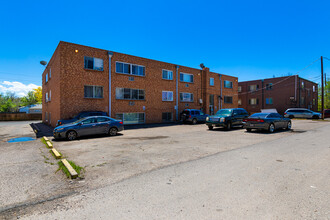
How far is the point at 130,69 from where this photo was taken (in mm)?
21234

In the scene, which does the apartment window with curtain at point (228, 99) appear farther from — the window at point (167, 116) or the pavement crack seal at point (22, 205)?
the pavement crack seal at point (22, 205)

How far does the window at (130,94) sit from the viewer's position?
804 inches

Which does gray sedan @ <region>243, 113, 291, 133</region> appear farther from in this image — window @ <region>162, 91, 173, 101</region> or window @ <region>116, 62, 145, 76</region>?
window @ <region>116, 62, 145, 76</region>

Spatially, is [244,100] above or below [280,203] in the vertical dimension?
above

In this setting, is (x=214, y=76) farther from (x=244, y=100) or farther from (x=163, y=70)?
(x=244, y=100)

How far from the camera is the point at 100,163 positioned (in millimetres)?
6074

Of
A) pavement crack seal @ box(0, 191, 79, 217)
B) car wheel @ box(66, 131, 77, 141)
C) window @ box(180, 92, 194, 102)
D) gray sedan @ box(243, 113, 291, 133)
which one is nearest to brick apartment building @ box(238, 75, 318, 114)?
window @ box(180, 92, 194, 102)

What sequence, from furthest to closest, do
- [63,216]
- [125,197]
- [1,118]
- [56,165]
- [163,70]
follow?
[1,118] → [163,70] → [56,165] → [125,197] → [63,216]

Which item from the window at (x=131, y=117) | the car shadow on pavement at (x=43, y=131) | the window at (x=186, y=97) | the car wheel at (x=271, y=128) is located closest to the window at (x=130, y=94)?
the window at (x=131, y=117)

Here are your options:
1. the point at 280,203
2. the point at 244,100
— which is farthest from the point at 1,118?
the point at 244,100

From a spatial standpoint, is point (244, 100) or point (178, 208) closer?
point (178, 208)

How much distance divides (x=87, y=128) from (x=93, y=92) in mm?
7819

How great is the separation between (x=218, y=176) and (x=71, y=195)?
11.0ft

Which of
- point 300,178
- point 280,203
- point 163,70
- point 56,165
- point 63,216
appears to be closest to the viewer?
point 63,216
